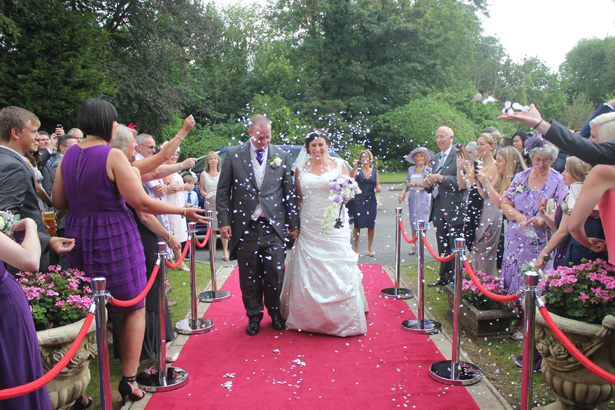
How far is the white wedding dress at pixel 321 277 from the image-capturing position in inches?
200

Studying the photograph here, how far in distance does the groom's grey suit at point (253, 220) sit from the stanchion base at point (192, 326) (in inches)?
21.8

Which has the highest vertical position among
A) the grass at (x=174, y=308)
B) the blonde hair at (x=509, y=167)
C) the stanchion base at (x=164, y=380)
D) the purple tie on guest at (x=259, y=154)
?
the purple tie on guest at (x=259, y=154)

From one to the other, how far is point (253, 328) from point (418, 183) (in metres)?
4.58

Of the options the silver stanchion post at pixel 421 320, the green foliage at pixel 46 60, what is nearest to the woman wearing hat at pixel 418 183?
the silver stanchion post at pixel 421 320

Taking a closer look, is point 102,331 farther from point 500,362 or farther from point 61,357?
point 500,362

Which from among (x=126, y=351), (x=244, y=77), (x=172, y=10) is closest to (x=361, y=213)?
(x=126, y=351)

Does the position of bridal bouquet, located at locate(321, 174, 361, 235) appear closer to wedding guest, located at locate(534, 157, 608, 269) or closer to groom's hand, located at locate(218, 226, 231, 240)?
groom's hand, located at locate(218, 226, 231, 240)

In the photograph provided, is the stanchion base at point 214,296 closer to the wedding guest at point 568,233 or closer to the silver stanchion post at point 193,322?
the silver stanchion post at point 193,322

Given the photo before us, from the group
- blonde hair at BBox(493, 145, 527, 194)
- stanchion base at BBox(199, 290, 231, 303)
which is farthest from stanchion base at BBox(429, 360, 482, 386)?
stanchion base at BBox(199, 290, 231, 303)

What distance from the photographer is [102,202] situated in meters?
3.39

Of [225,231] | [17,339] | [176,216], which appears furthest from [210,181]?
[17,339]

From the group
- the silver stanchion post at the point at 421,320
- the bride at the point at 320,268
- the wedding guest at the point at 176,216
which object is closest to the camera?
the bride at the point at 320,268

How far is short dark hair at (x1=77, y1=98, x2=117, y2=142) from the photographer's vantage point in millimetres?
3404

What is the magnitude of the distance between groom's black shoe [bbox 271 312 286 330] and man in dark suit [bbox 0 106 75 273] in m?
2.42
